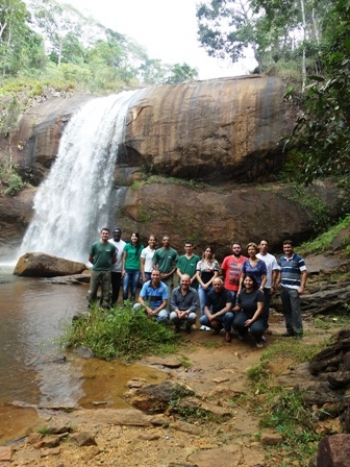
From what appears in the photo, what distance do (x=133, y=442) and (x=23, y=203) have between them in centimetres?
1644

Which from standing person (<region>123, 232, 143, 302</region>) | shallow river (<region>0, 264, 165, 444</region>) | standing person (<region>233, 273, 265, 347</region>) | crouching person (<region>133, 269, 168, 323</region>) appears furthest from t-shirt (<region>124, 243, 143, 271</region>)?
standing person (<region>233, 273, 265, 347</region>)

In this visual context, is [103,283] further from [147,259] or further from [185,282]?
[185,282]

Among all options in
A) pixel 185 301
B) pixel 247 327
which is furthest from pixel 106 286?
pixel 247 327

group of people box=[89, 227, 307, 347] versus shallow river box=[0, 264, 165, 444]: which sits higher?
group of people box=[89, 227, 307, 347]

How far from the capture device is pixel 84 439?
11.2 feet

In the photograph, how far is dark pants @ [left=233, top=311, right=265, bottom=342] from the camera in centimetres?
615

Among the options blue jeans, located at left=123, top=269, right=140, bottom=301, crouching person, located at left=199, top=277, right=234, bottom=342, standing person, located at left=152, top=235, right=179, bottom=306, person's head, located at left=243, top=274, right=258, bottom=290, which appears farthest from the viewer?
blue jeans, located at left=123, top=269, right=140, bottom=301

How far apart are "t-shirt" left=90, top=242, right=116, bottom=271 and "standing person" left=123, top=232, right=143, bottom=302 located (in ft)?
Answer: 1.91

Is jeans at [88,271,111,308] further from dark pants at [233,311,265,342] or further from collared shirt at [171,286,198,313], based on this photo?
dark pants at [233,311,265,342]

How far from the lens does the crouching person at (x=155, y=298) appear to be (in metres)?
6.91

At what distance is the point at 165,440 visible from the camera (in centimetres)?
355

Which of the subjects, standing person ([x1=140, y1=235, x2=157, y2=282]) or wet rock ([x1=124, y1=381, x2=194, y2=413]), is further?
standing person ([x1=140, y1=235, x2=157, y2=282])

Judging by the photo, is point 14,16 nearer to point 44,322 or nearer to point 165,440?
point 44,322

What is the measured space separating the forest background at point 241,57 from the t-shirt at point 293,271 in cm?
140
